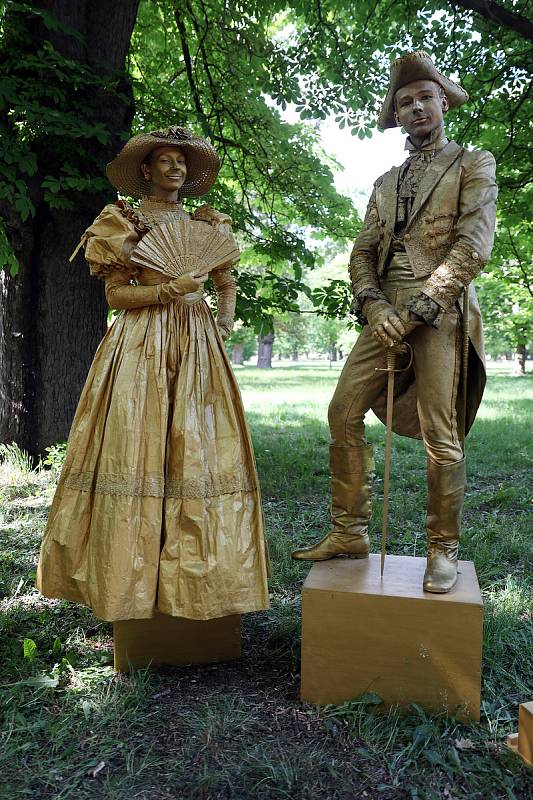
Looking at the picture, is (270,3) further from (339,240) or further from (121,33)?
(339,240)

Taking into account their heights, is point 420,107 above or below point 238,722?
above

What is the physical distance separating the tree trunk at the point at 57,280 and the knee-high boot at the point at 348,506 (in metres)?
3.44

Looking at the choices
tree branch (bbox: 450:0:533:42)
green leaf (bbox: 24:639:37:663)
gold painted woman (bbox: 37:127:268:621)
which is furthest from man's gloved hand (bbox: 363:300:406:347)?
tree branch (bbox: 450:0:533:42)

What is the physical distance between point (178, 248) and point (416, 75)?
128cm

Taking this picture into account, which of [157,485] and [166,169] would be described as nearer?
[157,485]

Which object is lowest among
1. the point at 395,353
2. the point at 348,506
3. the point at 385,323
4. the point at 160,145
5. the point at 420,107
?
the point at 348,506

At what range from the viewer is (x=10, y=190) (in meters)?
4.48

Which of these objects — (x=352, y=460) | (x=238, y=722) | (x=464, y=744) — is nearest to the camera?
(x=464, y=744)

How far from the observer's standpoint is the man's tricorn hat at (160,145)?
302 centimetres

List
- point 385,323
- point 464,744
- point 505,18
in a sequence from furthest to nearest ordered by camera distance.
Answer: point 505,18
point 385,323
point 464,744

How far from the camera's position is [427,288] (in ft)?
Result: 9.04

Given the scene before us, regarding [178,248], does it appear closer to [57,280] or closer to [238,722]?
[238,722]

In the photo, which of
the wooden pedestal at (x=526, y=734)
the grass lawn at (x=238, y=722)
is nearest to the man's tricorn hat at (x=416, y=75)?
the wooden pedestal at (x=526, y=734)

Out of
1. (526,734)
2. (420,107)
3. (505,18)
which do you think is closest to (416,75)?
(420,107)
